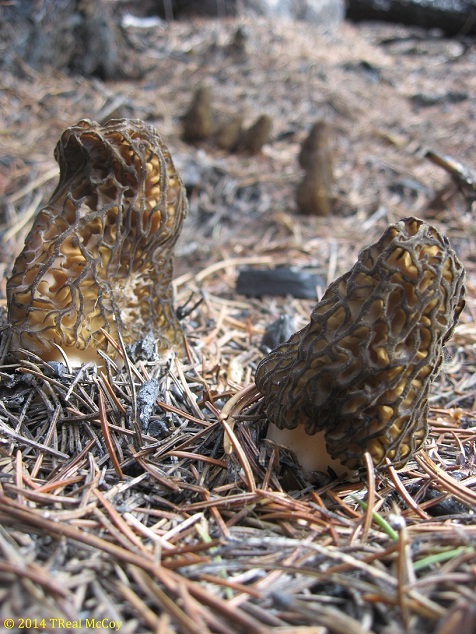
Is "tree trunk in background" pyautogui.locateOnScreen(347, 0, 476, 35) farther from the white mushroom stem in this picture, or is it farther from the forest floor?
the white mushroom stem

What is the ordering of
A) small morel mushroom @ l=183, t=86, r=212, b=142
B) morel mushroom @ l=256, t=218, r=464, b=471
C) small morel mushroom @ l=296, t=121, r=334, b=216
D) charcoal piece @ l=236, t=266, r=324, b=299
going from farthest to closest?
small morel mushroom @ l=183, t=86, r=212, b=142, small morel mushroom @ l=296, t=121, r=334, b=216, charcoal piece @ l=236, t=266, r=324, b=299, morel mushroom @ l=256, t=218, r=464, b=471

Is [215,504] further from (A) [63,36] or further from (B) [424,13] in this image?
(B) [424,13]

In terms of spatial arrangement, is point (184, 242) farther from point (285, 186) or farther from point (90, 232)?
point (90, 232)

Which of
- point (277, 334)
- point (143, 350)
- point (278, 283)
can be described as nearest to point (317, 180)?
point (278, 283)

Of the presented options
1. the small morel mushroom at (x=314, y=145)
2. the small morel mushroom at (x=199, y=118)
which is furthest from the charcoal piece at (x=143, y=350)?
the small morel mushroom at (x=199, y=118)

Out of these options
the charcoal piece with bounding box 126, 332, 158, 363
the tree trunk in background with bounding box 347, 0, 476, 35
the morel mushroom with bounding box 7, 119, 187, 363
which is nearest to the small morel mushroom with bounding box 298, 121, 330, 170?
the morel mushroom with bounding box 7, 119, 187, 363

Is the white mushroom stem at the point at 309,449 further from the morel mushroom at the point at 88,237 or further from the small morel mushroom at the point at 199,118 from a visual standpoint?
the small morel mushroom at the point at 199,118
